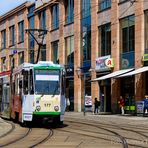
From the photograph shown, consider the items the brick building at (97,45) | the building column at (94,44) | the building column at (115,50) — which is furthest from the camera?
the building column at (94,44)

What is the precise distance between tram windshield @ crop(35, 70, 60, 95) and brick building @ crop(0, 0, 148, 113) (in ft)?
46.2

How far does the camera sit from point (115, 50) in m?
47.9

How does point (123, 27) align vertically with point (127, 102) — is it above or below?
above

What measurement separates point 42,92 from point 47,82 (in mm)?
578

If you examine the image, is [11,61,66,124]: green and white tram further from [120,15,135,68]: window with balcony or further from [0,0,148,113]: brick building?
[120,15,135,68]: window with balcony

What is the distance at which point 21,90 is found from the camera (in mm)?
28406

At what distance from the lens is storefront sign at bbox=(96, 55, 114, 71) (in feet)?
159

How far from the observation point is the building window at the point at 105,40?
50094 millimetres

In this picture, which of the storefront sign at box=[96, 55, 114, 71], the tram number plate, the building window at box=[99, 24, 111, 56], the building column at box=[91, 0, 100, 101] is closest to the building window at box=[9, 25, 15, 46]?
the building column at box=[91, 0, 100, 101]

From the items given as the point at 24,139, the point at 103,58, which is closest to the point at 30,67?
the point at 24,139

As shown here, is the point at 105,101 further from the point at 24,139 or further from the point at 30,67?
the point at 24,139

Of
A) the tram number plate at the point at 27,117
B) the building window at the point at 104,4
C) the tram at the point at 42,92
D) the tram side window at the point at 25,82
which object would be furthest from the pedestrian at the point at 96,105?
the tram number plate at the point at 27,117

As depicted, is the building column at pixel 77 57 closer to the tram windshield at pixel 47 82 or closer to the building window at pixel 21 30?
the building window at pixel 21 30

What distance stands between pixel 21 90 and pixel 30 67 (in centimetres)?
177
